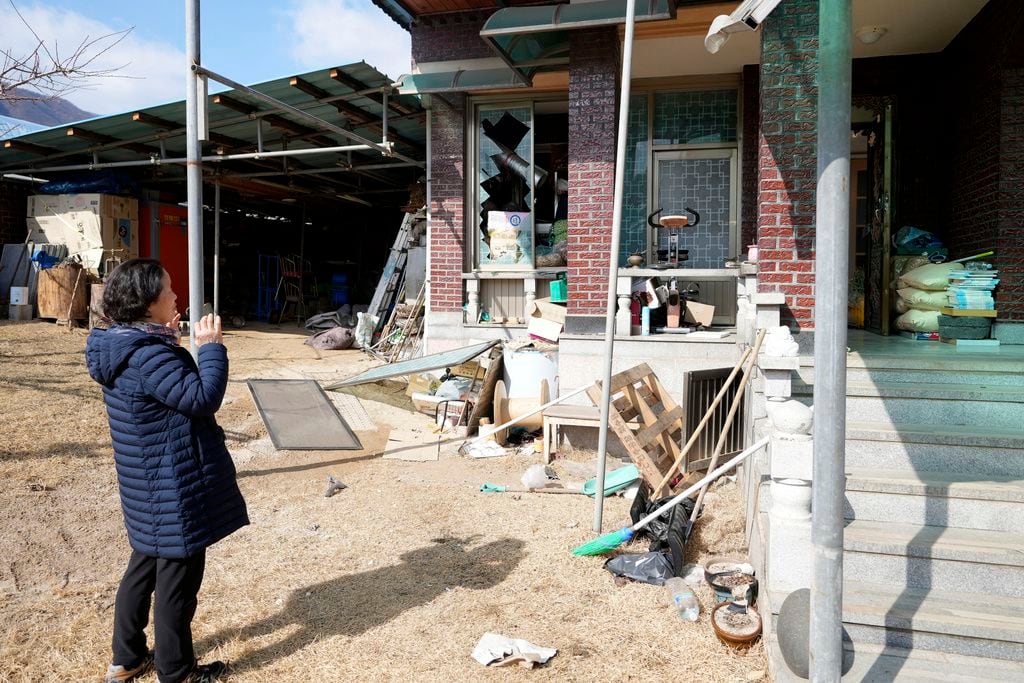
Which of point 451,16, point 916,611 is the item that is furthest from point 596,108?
point 916,611

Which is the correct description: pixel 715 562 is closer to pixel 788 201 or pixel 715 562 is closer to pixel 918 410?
pixel 918 410

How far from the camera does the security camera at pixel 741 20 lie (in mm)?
3402

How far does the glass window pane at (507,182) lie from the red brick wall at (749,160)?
8.38 ft

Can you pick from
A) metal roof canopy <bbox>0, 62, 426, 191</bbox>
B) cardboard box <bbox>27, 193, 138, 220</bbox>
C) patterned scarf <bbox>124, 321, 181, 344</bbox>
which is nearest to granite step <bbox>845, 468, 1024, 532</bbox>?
patterned scarf <bbox>124, 321, 181, 344</bbox>

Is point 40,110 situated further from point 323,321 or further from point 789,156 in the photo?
point 789,156

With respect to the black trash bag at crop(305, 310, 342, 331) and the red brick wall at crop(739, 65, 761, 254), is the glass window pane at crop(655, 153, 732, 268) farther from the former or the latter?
the black trash bag at crop(305, 310, 342, 331)

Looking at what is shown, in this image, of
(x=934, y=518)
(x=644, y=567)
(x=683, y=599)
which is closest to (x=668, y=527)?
(x=644, y=567)

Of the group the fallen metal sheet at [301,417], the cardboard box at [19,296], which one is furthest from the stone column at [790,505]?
the cardboard box at [19,296]

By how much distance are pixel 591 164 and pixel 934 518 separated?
4.74 m

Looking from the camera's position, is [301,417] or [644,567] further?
[301,417]

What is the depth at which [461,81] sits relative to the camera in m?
8.50

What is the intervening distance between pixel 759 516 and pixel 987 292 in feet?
11.6

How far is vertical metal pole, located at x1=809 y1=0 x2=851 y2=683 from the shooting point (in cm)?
225

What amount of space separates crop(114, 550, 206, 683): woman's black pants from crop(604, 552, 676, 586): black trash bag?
7.25ft
